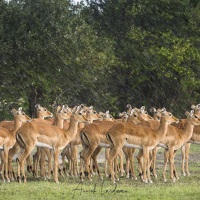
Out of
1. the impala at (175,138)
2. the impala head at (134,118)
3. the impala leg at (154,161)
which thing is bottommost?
the impala leg at (154,161)

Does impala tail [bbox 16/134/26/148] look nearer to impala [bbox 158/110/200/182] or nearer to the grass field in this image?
the grass field

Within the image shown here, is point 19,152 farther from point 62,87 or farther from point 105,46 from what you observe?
point 105,46

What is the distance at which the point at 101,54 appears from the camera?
1332 inches

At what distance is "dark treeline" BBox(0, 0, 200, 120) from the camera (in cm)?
3150

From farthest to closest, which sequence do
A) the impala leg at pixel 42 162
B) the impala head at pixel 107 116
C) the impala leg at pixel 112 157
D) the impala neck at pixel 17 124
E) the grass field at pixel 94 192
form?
the impala head at pixel 107 116, the impala neck at pixel 17 124, the impala leg at pixel 42 162, the impala leg at pixel 112 157, the grass field at pixel 94 192

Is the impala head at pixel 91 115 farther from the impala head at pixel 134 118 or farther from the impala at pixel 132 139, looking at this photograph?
the impala at pixel 132 139

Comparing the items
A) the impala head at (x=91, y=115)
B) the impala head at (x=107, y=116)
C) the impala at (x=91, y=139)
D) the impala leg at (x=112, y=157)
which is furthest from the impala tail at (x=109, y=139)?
the impala head at (x=107, y=116)

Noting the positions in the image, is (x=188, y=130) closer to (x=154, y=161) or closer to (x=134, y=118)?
(x=154, y=161)

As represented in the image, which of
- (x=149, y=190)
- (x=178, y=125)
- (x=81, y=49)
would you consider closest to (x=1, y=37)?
(x=81, y=49)

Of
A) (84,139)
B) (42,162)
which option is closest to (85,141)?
(84,139)

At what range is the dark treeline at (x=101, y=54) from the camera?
3150 cm

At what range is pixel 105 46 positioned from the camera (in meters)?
35.7

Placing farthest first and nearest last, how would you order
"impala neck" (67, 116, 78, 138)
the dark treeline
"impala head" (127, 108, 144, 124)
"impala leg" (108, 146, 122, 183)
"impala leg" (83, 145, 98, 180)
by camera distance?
the dark treeline, "impala head" (127, 108, 144, 124), "impala leg" (83, 145, 98, 180), "impala neck" (67, 116, 78, 138), "impala leg" (108, 146, 122, 183)

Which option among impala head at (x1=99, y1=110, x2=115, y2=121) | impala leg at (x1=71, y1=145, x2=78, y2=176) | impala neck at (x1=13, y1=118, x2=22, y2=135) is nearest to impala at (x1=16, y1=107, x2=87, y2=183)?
impala neck at (x1=13, y1=118, x2=22, y2=135)
